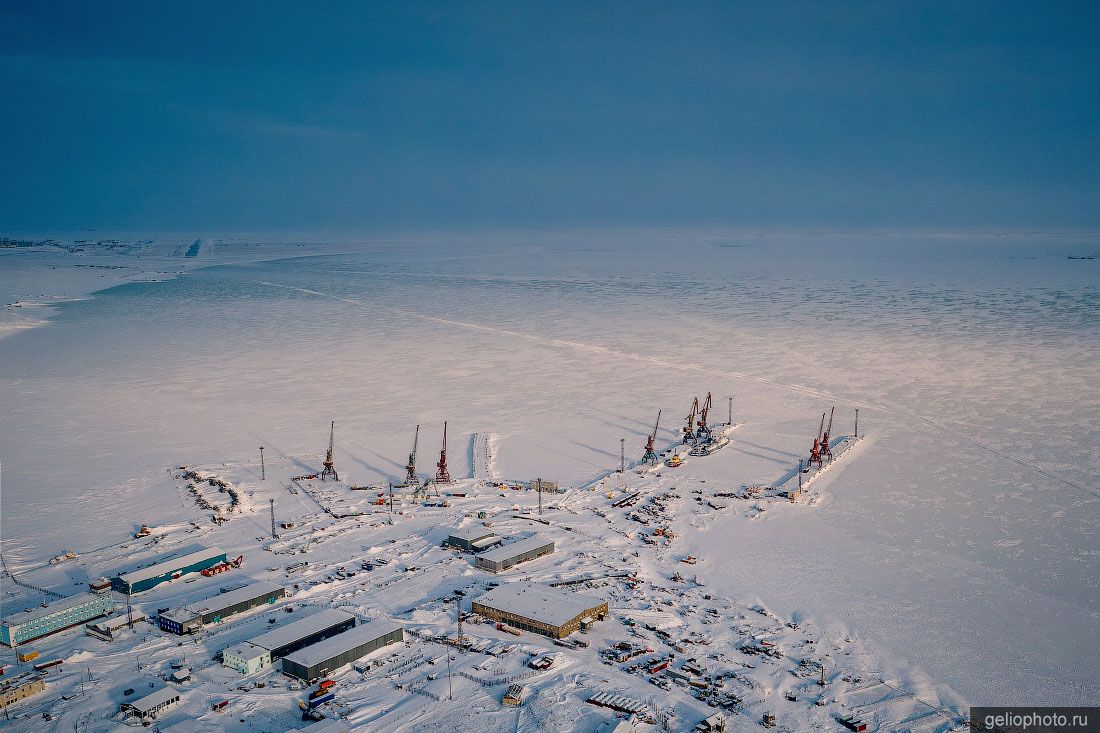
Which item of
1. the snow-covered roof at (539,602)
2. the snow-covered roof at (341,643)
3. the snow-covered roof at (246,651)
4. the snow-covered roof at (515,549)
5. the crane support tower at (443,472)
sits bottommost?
the snow-covered roof at (246,651)

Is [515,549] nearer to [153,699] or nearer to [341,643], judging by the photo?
[341,643]

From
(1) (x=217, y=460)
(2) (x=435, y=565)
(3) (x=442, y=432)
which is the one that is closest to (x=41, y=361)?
(1) (x=217, y=460)

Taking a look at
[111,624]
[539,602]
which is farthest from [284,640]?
[539,602]

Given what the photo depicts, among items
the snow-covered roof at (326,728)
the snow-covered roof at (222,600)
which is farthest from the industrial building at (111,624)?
the snow-covered roof at (326,728)

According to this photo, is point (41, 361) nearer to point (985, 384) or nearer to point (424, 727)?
point (424, 727)

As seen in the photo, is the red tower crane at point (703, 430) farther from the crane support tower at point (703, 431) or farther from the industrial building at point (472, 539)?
the industrial building at point (472, 539)

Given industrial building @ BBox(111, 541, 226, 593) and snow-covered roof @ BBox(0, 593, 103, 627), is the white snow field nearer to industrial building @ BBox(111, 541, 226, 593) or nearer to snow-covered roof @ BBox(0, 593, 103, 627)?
industrial building @ BBox(111, 541, 226, 593)
